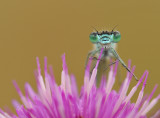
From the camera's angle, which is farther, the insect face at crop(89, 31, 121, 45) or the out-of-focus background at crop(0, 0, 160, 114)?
the out-of-focus background at crop(0, 0, 160, 114)

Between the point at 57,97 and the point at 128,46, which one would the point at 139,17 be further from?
the point at 57,97

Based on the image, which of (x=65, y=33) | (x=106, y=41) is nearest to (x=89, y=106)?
(x=106, y=41)

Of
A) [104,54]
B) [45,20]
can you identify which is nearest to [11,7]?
[45,20]

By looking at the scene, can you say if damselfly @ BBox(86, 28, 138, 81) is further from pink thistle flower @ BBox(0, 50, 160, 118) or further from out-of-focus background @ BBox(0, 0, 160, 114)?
out-of-focus background @ BBox(0, 0, 160, 114)

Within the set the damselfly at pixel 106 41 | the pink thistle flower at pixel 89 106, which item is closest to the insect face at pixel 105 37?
the damselfly at pixel 106 41

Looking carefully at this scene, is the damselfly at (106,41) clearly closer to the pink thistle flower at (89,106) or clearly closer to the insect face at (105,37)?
the insect face at (105,37)

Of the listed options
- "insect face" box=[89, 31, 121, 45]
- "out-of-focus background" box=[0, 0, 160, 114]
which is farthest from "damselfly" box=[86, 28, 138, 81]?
"out-of-focus background" box=[0, 0, 160, 114]

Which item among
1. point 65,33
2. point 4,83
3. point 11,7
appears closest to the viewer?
point 4,83
